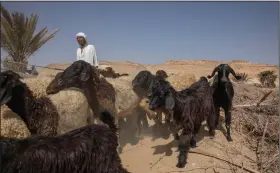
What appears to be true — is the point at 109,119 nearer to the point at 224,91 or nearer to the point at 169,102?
the point at 169,102

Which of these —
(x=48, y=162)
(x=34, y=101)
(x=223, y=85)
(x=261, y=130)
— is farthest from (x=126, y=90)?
(x=48, y=162)

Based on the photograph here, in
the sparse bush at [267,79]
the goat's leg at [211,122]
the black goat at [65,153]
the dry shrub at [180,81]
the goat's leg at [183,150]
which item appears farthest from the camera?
the sparse bush at [267,79]

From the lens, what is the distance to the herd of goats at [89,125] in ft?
10.1

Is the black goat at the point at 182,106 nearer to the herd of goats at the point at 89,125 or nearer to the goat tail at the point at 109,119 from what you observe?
the herd of goats at the point at 89,125

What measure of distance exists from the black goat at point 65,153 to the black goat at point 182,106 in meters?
2.63

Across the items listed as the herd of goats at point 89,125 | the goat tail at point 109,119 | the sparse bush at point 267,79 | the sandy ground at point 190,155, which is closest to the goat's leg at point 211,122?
the herd of goats at point 89,125

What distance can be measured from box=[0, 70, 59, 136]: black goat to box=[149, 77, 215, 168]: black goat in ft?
7.16

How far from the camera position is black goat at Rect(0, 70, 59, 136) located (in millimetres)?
4066

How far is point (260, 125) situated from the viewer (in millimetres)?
8570

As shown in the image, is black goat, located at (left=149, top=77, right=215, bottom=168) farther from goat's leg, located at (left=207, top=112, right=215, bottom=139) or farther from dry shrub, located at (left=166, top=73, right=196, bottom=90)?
dry shrub, located at (left=166, top=73, right=196, bottom=90)

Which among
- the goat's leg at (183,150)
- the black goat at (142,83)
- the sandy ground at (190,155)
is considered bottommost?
the sandy ground at (190,155)

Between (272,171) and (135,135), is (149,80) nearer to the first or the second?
(135,135)

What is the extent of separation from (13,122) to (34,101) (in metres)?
0.45

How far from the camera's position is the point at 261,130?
27.8 ft
